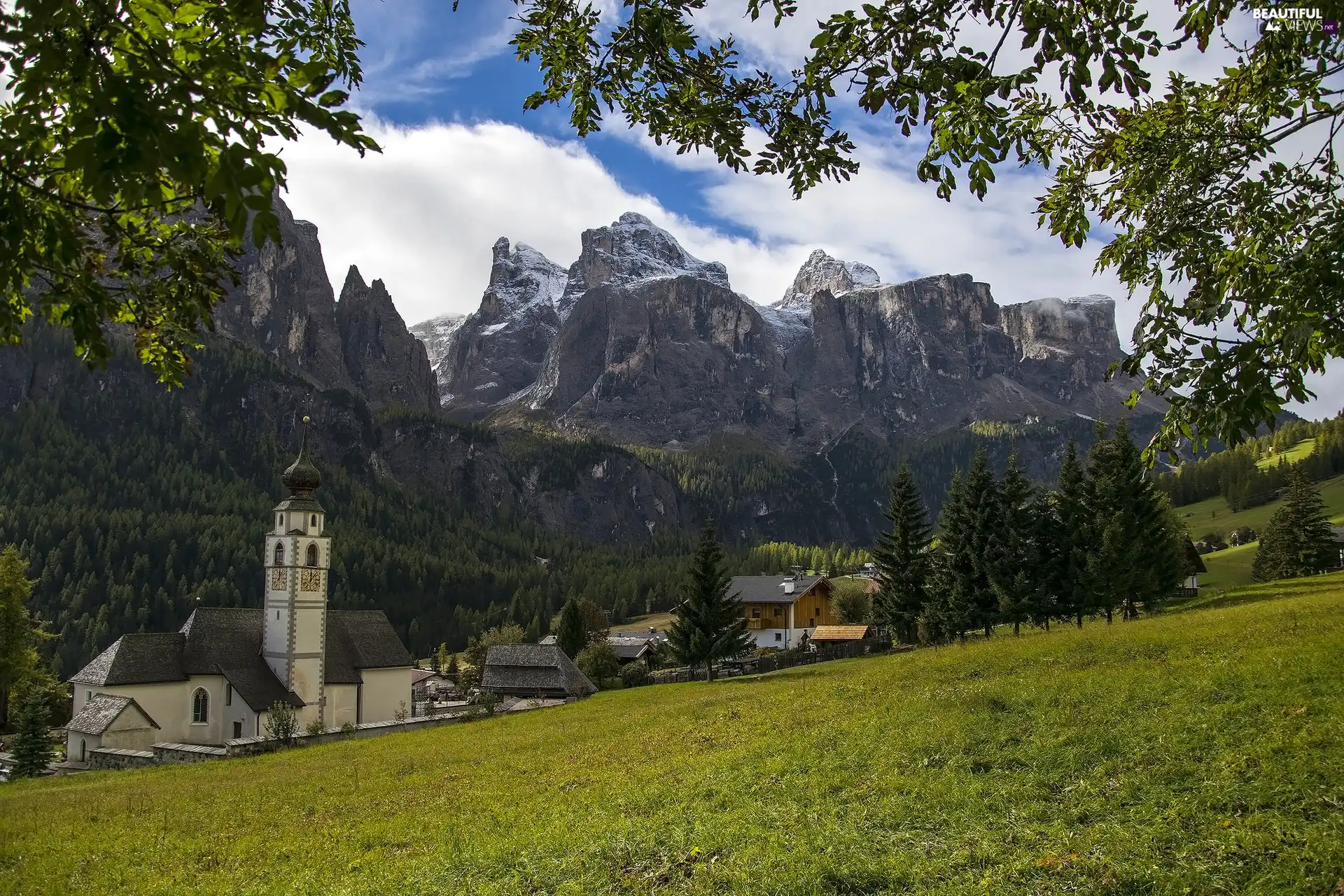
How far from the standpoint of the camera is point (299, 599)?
53.8 m

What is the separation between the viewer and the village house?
90125mm

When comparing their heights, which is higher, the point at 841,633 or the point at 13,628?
the point at 13,628

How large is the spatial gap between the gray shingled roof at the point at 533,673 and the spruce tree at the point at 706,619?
8.70 meters

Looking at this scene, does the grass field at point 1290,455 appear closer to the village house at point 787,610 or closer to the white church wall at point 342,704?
the village house at point 787,610

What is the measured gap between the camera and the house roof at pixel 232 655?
48.9 m

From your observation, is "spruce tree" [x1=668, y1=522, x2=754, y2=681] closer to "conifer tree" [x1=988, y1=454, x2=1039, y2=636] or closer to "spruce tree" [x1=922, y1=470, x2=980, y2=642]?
"spruce tree" [x1=922, y1=470, x2=980, y2=642]

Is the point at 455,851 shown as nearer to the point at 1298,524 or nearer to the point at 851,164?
the point at 851,164

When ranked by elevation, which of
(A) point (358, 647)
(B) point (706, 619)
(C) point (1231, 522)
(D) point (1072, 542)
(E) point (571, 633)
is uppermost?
(C) point (1231, 522)

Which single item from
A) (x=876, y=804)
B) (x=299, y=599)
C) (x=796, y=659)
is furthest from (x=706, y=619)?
(x=876, y=804)

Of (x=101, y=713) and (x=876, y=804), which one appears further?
(x=101, y=713)

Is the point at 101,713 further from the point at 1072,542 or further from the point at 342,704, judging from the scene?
the point at 1072,542

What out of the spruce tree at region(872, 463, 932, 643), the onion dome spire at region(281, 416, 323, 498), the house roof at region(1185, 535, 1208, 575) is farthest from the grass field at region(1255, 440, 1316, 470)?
the onion dome spire at region(281, 416, 323, 498)

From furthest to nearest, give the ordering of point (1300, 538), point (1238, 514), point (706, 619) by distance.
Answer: point (1238, 514), point (1300, 538), point (706, 619)

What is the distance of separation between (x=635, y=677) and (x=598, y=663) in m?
2.77
